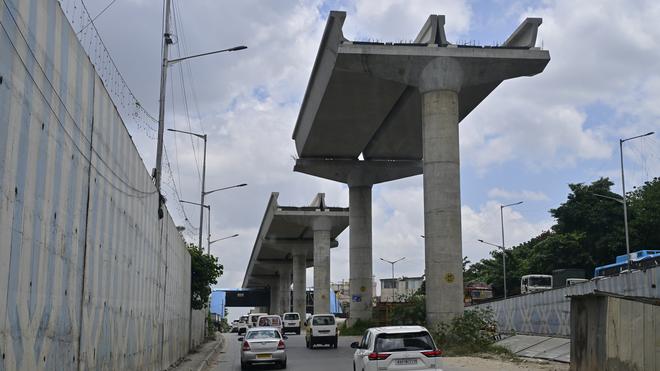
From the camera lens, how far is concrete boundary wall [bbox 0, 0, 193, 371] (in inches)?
261

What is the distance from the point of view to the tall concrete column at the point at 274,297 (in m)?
136

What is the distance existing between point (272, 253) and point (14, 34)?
102969mm

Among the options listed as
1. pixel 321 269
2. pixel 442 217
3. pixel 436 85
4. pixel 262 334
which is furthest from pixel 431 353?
pixel 321 269

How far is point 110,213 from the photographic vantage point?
37.8ft

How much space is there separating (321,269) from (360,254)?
18.0 meters

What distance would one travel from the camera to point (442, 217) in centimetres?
3272

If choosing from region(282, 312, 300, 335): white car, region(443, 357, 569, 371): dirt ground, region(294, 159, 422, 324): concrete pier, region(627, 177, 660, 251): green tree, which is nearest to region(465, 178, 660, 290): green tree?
region(627, 177, 660, 251): green tree

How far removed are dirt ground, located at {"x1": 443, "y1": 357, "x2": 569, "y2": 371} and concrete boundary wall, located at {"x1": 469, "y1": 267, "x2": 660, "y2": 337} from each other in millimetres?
2975

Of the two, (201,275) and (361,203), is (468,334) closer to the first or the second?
(201,275)

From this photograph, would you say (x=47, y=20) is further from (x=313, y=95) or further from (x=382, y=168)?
(x=382, y=168)

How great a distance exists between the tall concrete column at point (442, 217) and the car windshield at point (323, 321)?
816cm

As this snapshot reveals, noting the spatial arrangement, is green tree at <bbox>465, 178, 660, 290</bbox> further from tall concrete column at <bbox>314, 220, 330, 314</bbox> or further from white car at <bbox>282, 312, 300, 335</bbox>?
white car at <bbox>282, 312, 300, 335</bbox>

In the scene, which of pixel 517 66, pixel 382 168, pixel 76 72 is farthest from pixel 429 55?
pixel 76 72

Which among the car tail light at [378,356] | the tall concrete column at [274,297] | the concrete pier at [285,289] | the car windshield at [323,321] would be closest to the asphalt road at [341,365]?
the car windshield at [323,321]
